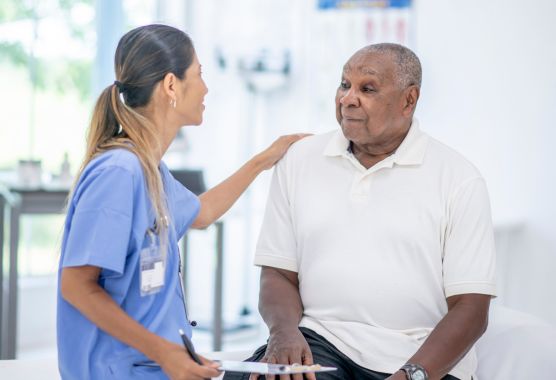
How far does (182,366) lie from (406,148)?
2.99ft

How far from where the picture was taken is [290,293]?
2012 mm

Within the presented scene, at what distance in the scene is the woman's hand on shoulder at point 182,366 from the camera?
1.36 metres

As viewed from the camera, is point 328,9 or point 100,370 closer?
point 100,370

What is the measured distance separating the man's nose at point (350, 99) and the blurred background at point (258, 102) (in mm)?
1475

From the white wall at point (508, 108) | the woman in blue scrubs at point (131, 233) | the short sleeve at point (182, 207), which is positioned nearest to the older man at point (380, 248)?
the short sleeve at point (182, 207)

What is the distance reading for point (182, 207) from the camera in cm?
185

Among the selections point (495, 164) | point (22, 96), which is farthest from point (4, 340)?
point (495, 164)

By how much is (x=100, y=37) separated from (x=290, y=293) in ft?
9.43

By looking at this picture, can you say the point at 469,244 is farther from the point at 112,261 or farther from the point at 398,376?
the point at 112,261

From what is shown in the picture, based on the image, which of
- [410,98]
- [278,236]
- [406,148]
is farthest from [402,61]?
[278,236]

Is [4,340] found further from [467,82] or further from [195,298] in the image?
[467,82]

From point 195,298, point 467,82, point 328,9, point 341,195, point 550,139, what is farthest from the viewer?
point 195,298

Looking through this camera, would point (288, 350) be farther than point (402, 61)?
No

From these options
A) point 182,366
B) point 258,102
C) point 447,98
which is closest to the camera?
point 182,366
